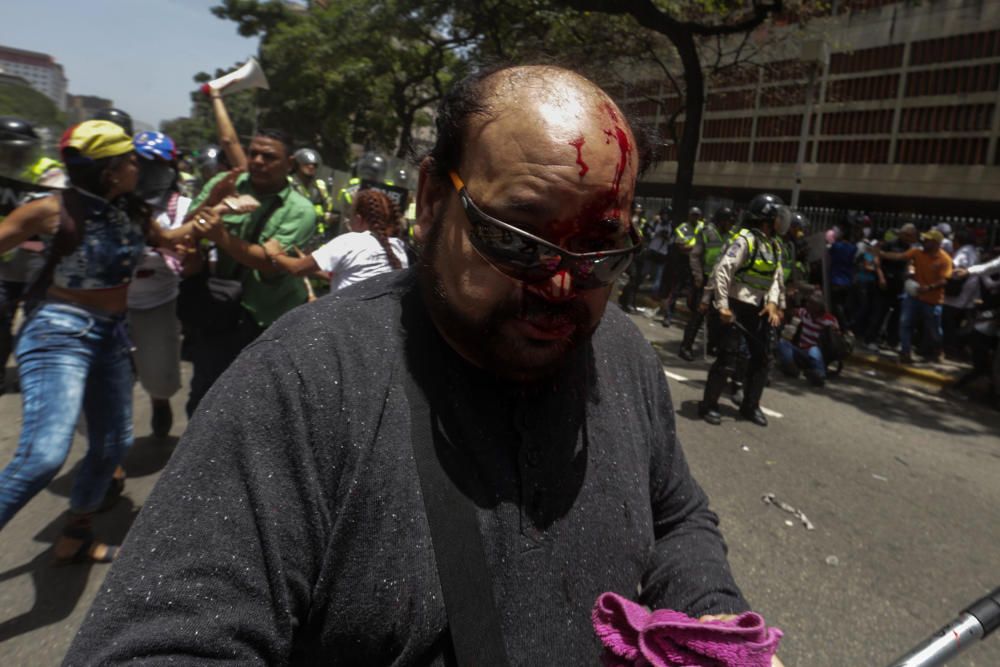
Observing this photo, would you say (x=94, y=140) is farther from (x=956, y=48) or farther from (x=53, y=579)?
(x=956, y=48)

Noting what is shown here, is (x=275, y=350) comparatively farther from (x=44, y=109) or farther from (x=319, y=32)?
(x=319, y=32)

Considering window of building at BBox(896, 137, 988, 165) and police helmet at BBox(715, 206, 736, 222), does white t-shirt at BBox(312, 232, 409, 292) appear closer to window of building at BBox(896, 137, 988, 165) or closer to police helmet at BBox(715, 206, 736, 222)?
police helmet at BBox(715, 206, 736, 222)

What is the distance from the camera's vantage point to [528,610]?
1132 millimetres

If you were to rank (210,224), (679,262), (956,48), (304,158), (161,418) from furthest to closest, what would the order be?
1. (956,48)
2. (679,262)
3. (304,158)
4. (161,418)
5. (210,224)

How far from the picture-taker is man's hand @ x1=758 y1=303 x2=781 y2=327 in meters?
6.33

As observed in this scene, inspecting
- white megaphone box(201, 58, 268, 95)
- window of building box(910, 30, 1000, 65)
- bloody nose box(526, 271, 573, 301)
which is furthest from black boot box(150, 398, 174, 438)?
window of building box(910, 30, 1000, 65)

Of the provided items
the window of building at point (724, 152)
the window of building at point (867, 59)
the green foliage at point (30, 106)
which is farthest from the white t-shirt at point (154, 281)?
the window of building at point (724, 152)

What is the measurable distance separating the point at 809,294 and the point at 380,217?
22.2 feet

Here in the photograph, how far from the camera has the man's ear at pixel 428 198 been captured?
1.30 metres

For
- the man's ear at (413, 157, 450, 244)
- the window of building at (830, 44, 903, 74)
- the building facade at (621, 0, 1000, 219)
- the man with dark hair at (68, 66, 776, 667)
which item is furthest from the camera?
the window of building at (830, 44, 903, 74)

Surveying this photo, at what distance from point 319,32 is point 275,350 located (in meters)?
26.6

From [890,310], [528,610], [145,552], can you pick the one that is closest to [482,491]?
[528,610]

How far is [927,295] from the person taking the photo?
32.3 feet

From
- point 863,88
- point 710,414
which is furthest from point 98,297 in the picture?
point 863,88
